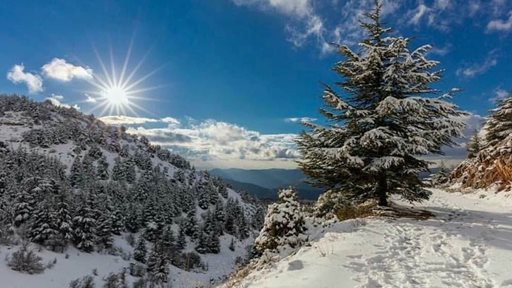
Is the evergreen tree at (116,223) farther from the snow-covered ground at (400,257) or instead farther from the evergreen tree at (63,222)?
the snow-covered ground at (400,257)

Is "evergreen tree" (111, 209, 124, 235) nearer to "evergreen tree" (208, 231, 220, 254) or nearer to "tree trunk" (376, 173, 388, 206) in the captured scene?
"evergreen tree" (208, 231, 220, 254)

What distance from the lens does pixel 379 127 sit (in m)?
13.2

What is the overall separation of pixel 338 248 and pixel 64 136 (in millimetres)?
140134

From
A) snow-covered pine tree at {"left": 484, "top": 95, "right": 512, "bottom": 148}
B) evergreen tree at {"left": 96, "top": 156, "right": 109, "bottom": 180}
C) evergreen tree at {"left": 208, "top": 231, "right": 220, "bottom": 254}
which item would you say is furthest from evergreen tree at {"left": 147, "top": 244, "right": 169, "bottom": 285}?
evergreen tree at {"left": 96, "top": 156, "right": 109, "bottom": 180}

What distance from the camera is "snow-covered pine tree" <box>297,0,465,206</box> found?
43.1ft

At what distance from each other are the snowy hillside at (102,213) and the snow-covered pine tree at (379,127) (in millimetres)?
7120

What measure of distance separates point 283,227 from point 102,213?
2378 inches

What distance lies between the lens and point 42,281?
123 ft

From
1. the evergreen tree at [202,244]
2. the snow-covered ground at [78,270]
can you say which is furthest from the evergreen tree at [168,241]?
the snow-covered ground at [78,270]

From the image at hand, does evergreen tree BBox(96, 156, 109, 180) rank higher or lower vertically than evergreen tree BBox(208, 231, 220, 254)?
higher

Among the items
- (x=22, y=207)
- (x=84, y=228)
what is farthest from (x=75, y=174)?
(x=84, y=228)

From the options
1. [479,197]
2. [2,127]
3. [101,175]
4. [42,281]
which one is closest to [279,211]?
[479,197]

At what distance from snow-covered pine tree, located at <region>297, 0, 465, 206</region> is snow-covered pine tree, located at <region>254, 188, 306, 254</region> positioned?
9.10ft

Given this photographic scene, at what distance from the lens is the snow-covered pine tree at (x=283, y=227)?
35.7ft
